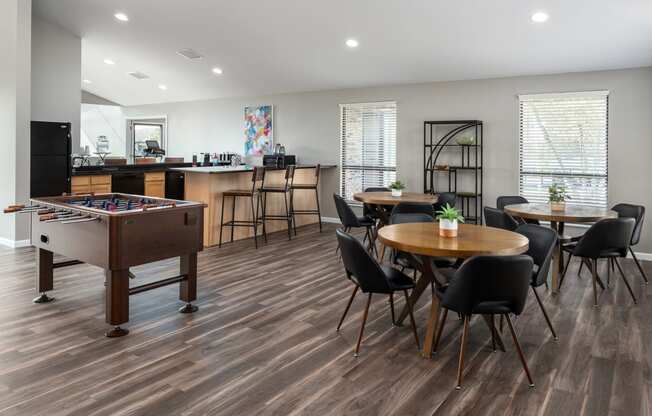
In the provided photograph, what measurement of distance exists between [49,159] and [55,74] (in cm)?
195

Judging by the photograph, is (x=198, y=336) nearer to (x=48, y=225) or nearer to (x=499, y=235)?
(x=48, y=225)

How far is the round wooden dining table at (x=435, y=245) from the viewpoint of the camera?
2893 mm

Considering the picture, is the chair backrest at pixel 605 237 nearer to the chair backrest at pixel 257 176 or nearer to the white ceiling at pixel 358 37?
the white ceiling at pixel 358 37

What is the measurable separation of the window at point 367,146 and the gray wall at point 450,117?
0.52 feet

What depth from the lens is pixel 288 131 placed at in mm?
9422

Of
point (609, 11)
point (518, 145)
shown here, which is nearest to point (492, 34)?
point (609, 11)

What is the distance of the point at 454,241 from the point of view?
3.11 meters

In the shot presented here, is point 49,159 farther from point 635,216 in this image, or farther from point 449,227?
point 635,216

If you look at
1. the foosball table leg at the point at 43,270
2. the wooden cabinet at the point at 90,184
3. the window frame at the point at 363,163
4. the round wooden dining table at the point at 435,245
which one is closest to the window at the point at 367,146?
the window frame at the point at 363,163

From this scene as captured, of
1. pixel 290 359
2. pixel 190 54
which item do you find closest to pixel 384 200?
pixel 290 359

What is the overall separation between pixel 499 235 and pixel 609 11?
321cm

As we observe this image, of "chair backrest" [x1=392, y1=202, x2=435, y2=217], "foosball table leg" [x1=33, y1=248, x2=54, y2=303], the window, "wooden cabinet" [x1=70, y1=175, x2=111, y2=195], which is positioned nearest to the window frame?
the window

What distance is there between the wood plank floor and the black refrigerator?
2.01 m

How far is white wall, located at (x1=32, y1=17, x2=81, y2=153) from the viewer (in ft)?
23.7
